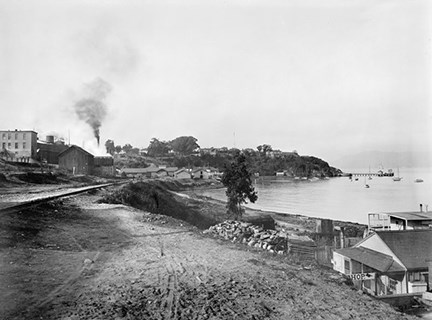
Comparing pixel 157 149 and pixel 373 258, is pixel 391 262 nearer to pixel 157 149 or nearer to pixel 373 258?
pixel 373 258

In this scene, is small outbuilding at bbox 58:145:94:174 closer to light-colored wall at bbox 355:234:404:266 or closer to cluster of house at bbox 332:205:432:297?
cluster of house at bbox 332:205:432:297

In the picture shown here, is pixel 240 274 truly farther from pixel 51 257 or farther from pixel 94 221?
pixel 94 221

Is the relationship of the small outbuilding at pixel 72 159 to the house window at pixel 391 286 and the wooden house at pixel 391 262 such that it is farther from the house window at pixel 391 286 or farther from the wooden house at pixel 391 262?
the house window at pixel 391 286

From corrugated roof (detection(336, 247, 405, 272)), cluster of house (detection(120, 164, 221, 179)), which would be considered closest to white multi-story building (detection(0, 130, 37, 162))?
cluster of house (detection(120, 164, 221, 179))

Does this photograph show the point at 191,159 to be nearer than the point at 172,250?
No

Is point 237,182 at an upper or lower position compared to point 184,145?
lower

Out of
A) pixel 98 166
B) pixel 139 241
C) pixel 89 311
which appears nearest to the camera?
pixel 89 311

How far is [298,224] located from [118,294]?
31.1 metres

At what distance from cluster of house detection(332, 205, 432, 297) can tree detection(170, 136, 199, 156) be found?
133411mm

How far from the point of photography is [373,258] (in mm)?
14883

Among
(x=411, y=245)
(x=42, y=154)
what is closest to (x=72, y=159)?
(x=42, y=154)

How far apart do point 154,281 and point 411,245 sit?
524 inches

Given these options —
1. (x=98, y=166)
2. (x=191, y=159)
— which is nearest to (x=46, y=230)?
(x=98, y=166)

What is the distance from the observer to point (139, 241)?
1178 cm
